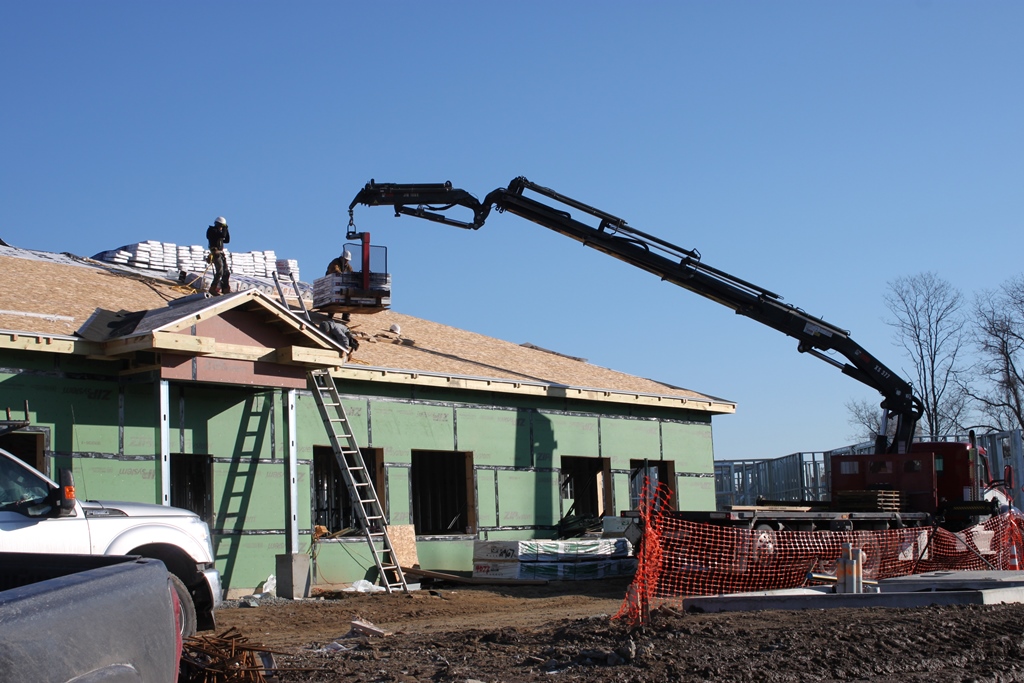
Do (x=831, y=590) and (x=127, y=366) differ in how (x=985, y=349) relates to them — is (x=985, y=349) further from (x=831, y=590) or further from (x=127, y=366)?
(x=127, y=366)

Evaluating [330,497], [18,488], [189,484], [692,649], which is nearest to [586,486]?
[330,497]

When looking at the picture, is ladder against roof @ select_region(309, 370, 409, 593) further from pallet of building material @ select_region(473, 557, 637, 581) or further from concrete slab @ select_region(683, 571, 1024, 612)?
concrete slab @ select_region(683, 571, 1024, 612)

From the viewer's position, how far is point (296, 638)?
11680 millimetres

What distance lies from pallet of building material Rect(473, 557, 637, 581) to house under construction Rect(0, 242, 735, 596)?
1.57 m

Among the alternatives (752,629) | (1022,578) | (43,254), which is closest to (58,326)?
(43,254)

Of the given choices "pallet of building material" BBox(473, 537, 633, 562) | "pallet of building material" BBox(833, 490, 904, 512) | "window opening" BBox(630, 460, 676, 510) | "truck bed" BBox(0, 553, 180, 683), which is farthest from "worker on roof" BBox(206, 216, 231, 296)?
"truck bed" BBox(0, 553, 180, 683)

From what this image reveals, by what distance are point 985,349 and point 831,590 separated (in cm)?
3651

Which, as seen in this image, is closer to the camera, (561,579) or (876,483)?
(561,579)

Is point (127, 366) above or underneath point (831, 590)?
above

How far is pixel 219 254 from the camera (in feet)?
66.9

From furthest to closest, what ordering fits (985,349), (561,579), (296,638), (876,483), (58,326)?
(985,349), (876,483), (561,579), (58,326), (296,638)

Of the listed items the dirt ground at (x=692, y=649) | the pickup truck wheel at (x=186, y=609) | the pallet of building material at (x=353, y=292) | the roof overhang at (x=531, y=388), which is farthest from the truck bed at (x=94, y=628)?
the pallet of building material at (x=353, y=292)

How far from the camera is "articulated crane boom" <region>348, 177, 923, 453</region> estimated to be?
22562 mm

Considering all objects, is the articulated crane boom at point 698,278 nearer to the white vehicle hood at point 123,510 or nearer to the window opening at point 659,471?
the window opening at point 659,471
